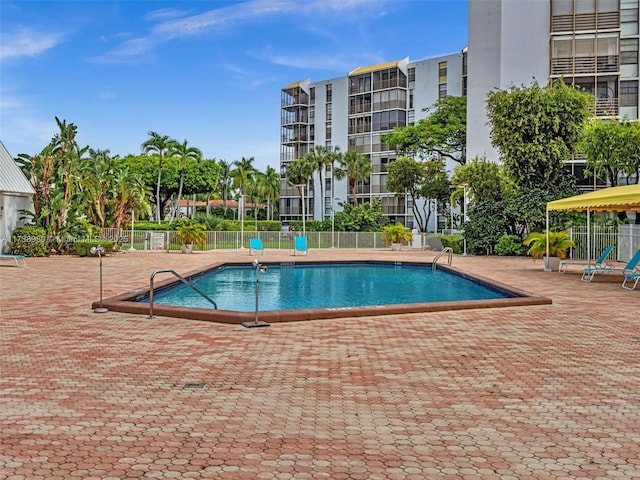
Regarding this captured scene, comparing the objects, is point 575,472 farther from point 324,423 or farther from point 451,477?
point 324,423

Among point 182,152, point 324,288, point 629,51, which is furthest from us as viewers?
point 182,152

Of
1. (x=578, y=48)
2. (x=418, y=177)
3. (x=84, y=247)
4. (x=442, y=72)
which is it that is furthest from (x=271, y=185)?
(x=84, y=247)

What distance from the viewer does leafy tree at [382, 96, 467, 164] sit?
162 ft

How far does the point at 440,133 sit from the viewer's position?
4950 centimetres

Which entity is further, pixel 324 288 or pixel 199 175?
pixel 199 175

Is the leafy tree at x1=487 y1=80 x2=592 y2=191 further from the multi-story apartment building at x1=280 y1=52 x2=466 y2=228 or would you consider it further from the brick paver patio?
the multi-story apartment building at x1=280 y1=52 x2=466 y2=228

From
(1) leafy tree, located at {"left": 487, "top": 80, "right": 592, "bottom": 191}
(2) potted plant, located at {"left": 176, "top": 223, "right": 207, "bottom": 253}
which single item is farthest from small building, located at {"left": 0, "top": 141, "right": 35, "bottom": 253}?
(1) leafy tree, located at {"left": 487, "top": 80, "right": 592, "bottom": 191}

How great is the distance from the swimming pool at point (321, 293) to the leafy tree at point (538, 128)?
320 inches

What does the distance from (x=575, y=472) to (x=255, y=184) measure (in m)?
72.4

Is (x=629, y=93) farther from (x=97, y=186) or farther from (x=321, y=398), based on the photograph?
(x=321, y=398)

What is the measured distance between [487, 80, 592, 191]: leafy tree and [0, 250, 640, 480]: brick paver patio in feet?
63.4

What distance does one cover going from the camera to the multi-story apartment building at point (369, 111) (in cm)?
6316

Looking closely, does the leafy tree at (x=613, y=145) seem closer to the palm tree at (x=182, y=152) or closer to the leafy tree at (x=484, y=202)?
the leafy tree at (x=484, y=202)

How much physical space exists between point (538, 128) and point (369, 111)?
38.7 metres
